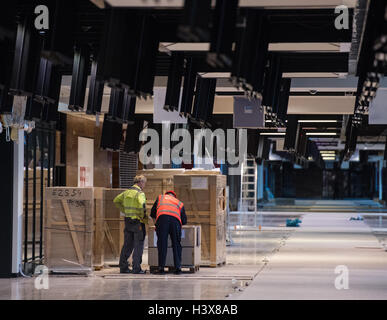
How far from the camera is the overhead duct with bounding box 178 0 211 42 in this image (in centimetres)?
636

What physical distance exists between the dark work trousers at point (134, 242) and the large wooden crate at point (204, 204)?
5.42 feet

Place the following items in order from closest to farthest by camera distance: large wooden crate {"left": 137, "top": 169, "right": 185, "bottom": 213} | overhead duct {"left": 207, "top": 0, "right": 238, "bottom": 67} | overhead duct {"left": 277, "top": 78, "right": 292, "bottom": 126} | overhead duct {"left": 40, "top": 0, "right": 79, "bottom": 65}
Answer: overhead duct {"left": 207, "top": 0, "right": 238, "bottom": 67}, overhead duct {"left": 40, "top": 0, "right": 79, "bottom": 65}, overhead duct {"left": 277, "top": 78, "right": 292, "bottom": 126}, large wooden crate {"left": 137, "top": 169, "right": 185, "bottom": 213}

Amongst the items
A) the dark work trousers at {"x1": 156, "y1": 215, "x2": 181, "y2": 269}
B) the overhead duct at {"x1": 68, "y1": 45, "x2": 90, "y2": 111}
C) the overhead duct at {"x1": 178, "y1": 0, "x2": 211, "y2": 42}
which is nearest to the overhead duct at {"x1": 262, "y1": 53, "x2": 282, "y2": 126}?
the dark work trousers at {"x1": 156, "y1": 215, "x2": 181, "y2": 269}

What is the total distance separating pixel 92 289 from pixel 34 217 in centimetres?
328

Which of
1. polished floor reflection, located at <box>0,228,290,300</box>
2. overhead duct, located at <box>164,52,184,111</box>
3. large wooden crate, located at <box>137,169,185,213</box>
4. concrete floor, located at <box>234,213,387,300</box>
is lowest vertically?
polished floor reflection, located at <box>0,228,290,300</box>

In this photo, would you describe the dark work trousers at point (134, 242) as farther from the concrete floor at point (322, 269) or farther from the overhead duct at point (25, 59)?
the overhead duct at point (25, 59)

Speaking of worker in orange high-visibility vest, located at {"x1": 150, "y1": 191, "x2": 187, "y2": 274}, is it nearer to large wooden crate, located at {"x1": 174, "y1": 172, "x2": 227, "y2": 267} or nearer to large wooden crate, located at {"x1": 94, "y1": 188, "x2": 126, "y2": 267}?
large wooden crate, located at {"x1": 174, "y1": 172, "x2": 227, "y2": 267}

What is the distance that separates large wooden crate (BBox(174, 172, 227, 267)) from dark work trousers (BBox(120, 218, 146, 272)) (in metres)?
1.65

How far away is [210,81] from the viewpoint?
542 inches

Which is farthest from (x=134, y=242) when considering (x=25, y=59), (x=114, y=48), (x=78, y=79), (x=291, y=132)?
(x=291, y=132)

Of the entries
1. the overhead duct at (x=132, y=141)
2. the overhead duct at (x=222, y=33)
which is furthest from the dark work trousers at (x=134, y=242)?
the overhead duct at (x=222, y=33)

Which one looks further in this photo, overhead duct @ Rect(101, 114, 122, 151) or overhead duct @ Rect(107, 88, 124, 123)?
overhead duct @ Rect(101, 114, 122, 151)

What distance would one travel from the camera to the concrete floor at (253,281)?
38.2 feet
